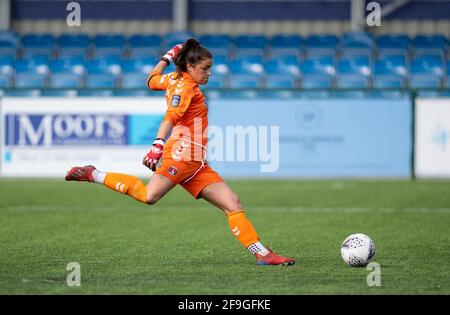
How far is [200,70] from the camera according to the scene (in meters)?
7.89

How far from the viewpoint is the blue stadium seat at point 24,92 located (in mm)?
17312

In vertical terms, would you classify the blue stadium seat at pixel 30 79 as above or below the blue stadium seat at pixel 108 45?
below

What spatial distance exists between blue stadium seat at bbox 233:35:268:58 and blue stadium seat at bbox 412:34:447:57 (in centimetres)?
353

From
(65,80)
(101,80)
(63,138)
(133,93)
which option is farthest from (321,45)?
(63,138)

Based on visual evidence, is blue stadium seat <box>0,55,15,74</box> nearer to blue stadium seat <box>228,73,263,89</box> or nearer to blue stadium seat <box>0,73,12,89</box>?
blue stadium seat <box>0,73,12,89</box>

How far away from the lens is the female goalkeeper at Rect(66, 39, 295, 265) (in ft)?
25.4

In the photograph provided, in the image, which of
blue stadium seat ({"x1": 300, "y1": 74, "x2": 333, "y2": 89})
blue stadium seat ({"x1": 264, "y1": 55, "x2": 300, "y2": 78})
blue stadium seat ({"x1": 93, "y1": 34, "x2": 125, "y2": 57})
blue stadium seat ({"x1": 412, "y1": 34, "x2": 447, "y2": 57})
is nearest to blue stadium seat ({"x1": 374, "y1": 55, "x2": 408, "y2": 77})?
blue stadium seat ({"x1": 412, "y1": 34, "x2": 447, "y2": 57})

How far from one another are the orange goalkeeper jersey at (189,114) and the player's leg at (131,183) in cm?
28

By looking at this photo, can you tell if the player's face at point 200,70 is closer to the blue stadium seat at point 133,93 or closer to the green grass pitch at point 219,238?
the green grass pitch at point 219,238

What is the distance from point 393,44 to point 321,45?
1698 millimetres

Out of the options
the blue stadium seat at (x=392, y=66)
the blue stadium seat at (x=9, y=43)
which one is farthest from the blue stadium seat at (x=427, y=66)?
the blue stadium seat at (x=9, y=43)

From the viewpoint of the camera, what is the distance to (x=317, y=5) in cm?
2425
